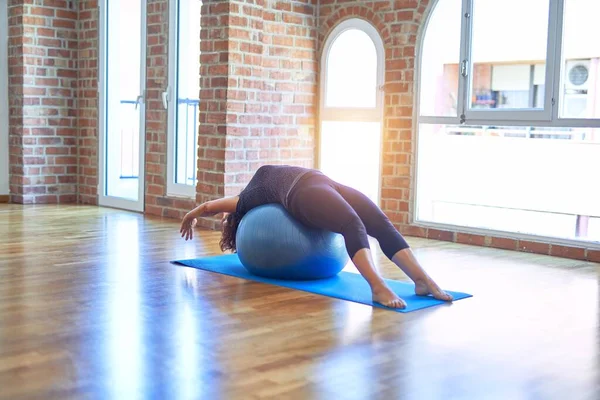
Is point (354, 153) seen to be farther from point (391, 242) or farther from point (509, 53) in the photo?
point (391, 242)

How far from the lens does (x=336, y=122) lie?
6.90 meters

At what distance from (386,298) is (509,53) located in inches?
103

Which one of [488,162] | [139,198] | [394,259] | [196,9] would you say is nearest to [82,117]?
[139,198]

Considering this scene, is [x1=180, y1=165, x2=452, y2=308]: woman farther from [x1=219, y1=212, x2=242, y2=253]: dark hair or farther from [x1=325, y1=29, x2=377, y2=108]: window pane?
[x1=325, y1=29, x2=377, y2=108]: window pane

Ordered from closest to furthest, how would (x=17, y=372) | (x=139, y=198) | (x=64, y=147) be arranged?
(x=17, y=372)
(x=139, y=198)
(x=64, y=147)

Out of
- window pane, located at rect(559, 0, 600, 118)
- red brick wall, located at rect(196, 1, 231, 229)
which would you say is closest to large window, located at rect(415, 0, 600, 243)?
window pane, located at rect(559, 0, 600, 118)

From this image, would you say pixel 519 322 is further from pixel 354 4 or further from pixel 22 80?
pixel 22 80

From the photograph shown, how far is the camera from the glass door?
775 centimetres

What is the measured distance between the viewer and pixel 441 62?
20.2 feet

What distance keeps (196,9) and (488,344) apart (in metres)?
4.51

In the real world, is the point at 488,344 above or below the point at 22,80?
below

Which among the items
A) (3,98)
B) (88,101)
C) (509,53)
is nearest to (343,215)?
(509,53)

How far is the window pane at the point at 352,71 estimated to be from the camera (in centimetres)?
663

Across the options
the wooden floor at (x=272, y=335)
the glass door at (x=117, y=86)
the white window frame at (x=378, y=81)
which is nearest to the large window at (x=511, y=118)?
the white window frame at (x=378, y=81)
